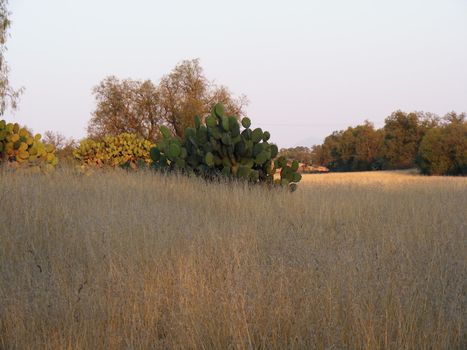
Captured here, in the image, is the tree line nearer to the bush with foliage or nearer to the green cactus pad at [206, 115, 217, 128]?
the bush with foliage

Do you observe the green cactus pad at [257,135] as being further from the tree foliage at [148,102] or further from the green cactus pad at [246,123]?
the tree foliage at [148,102]

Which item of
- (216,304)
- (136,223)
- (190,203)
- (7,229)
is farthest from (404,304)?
(190,203)

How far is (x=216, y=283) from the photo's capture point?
12.4ft

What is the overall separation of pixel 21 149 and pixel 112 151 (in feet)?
13.3

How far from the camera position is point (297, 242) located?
480cm

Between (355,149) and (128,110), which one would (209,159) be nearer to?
(128,110)

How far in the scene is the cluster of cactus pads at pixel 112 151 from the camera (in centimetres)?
1578

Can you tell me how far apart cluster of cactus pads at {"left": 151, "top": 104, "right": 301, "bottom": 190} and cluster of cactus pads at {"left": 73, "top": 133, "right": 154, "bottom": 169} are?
3927mm

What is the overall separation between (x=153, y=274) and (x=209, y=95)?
24.0 metres

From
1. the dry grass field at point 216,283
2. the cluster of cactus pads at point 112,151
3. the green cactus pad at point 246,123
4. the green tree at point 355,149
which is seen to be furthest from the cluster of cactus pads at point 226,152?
the green tree at point 355,149

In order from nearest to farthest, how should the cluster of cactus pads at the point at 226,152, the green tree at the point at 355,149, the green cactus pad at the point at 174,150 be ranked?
the cluster of cactus pads at the point at 226,152, the green cactus pad at the point at 174,150, the green tree at the point at 355,149

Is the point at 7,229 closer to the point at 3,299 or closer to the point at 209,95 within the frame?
the point at 3,299

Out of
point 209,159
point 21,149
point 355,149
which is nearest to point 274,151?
point 209,159

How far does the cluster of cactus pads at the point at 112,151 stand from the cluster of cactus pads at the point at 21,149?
307 centimetres
